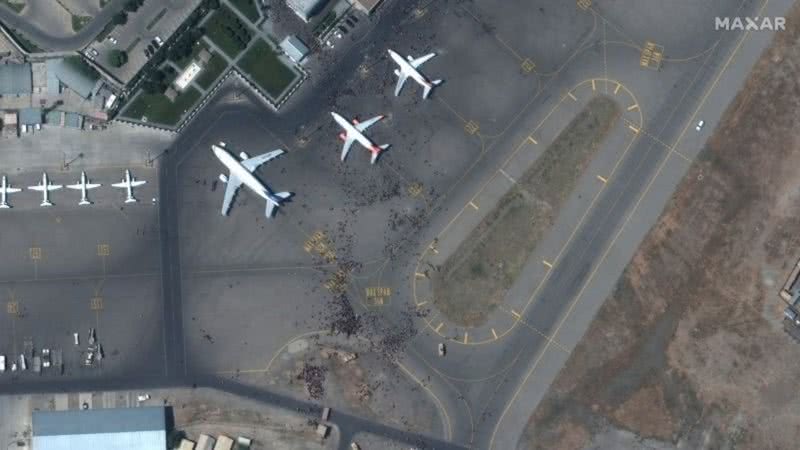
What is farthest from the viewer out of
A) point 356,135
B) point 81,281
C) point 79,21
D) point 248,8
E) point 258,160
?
point 248,8

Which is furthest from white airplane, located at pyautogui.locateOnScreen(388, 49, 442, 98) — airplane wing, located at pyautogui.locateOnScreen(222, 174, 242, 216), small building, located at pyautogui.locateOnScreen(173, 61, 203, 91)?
small building, located at pyautogui.locateOnScreen(173, 61, 203, 91)

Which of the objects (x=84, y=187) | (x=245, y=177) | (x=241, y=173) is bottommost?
(x=84, y=187)

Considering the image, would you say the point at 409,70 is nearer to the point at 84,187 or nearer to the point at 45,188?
the point at 84,187

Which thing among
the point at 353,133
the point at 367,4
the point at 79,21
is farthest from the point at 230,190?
the point at 367,4

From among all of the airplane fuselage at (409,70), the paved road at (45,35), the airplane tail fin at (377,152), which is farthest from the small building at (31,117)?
the airplane fuselage at (409,70)

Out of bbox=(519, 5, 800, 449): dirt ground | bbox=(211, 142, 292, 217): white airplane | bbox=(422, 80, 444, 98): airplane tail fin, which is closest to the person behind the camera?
bbox=(519, 5, 800, 449): dirt ground

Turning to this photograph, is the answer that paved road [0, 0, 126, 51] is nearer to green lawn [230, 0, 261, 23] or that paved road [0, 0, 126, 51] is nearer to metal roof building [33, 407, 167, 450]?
green lawn [230, 0, 261, 23]
